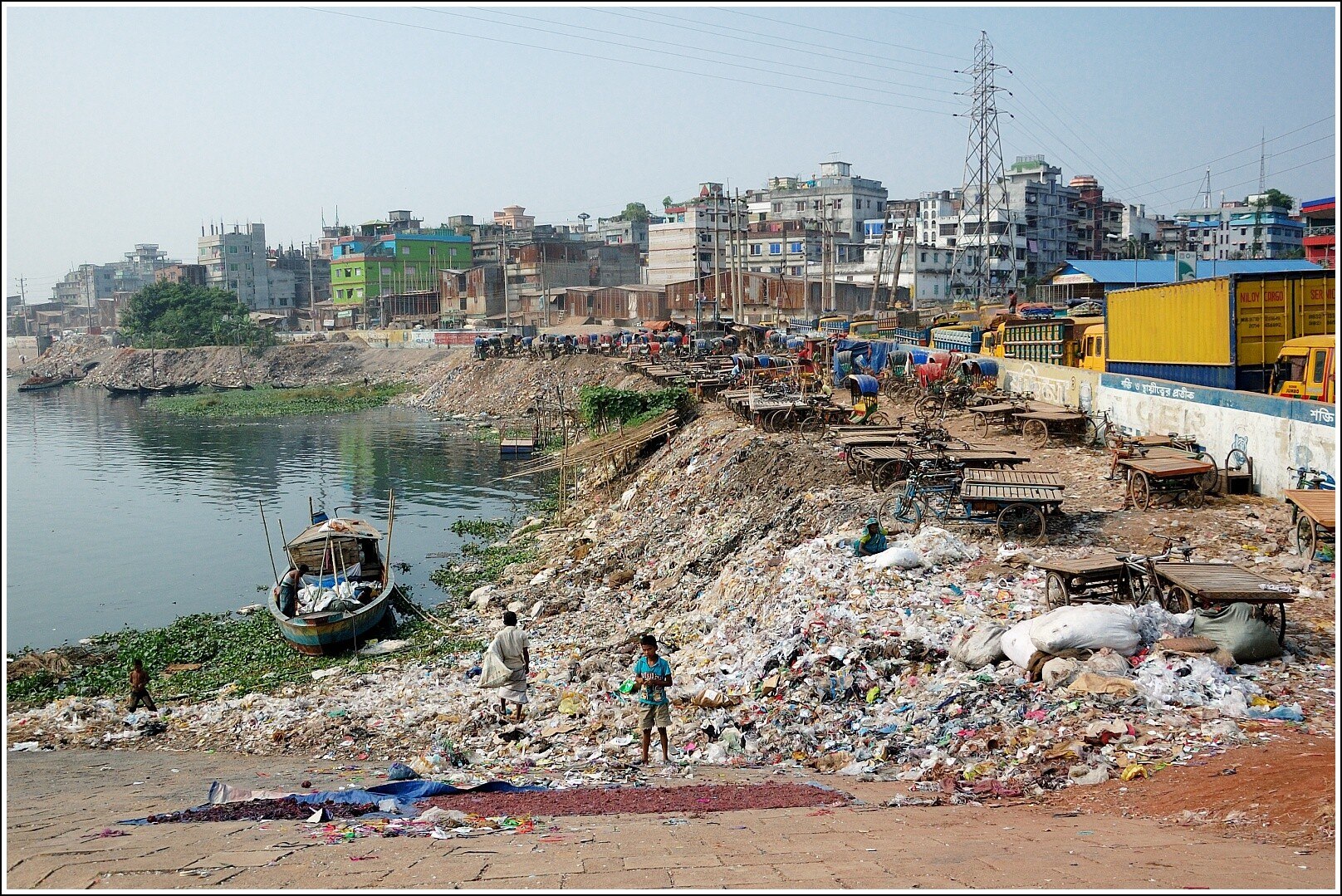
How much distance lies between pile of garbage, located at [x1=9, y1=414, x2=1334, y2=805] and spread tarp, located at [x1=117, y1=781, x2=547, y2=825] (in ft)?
3.38

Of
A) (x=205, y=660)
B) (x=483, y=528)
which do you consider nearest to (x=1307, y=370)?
(x=205, y=660)

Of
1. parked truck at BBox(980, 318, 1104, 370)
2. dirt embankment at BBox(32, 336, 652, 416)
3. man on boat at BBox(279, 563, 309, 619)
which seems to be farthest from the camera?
dirt embankment at BBox(32, 336, 652, 416)

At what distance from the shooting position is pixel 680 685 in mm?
11352

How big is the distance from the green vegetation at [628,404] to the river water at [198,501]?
283 cm

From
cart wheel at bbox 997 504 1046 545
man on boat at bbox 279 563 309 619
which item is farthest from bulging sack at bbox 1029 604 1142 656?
man on boat at bbox 279 563 309 619

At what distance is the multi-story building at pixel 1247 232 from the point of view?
67.8 metres

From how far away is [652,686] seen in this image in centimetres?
875

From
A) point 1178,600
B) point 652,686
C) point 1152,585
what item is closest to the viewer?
point 652,686

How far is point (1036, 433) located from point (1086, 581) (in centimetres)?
1054

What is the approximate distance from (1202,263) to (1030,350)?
24174mm

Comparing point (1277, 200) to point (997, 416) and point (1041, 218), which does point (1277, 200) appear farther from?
point (997, 416)

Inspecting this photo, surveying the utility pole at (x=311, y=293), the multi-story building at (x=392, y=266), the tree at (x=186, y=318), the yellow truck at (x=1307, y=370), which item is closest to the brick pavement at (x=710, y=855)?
the yellow truck at (x=1307, y=370)

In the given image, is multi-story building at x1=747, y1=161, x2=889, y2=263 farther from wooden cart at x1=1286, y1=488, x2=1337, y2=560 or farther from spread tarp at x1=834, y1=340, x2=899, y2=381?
wooden cart at x1=1286, y1=488, x2=1337, y2=560

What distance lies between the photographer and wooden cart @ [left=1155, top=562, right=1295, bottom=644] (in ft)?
28.6
